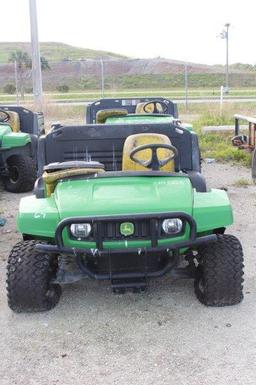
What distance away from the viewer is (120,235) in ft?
11.8

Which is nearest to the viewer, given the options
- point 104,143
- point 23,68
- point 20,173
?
point 104,143

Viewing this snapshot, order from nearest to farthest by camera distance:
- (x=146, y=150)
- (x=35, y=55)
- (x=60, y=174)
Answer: (x=60, y=174)
(x=146, y=150)
(x=35, y=55)

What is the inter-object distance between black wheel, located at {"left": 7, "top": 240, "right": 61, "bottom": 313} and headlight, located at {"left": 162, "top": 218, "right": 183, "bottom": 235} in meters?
0.85

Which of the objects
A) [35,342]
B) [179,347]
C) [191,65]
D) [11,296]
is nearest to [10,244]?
[11,296]

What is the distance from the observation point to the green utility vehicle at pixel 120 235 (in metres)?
3.57

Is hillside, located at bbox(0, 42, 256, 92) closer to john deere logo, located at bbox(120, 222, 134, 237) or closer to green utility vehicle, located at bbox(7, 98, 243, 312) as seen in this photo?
green utility vehicle, located at bbox(7, 98, 243, 312)

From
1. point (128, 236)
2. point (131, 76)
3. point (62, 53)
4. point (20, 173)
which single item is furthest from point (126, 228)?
point (62, 53)

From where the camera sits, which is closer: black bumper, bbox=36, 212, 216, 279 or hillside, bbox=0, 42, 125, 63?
black bumper, bbox=36, 212, 216, 279

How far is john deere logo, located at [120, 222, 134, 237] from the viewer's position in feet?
11.8

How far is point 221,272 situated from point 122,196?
2.72 feet

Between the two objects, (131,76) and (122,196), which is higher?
(131,76)

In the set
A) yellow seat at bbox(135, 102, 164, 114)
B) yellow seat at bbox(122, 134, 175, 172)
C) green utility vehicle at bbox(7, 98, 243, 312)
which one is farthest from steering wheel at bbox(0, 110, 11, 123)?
green utility vehicle at bbox(7, 98, 243, 312)

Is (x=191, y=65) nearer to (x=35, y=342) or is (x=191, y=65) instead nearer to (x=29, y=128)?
(x=29, y=128)

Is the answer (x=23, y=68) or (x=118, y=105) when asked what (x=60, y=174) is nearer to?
(x=118, y=105)
